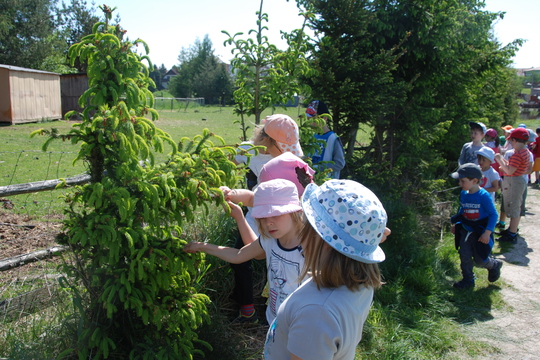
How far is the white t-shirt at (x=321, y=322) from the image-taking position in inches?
61.4

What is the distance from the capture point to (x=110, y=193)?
2.27 m

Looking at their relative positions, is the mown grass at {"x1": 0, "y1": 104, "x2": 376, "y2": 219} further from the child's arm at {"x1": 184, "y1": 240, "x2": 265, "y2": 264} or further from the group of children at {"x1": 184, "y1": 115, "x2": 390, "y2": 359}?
the group of children at {"x1": 184, "y1": 115, "x2": 390, "y2": 359}

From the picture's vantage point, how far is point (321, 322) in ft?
5.16

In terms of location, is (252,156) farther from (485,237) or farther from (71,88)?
(71,88)

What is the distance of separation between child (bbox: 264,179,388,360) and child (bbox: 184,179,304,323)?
2.35 ft

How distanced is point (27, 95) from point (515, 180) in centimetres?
2028

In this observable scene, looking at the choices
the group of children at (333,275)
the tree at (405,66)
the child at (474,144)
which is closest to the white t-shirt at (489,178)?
the child at (474,144)

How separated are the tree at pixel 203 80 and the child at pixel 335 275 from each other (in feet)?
186

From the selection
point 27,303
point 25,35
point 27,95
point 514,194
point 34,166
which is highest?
point 25,35

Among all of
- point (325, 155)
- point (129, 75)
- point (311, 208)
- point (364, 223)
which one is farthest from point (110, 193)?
point (325, 155)

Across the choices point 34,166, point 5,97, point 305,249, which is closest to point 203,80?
point 5,97

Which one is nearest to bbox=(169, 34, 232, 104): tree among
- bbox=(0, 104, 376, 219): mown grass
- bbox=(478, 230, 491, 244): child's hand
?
bbox=(0, 104, 376, 219): mown grass

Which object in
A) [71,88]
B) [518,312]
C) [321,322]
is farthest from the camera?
[71,88]

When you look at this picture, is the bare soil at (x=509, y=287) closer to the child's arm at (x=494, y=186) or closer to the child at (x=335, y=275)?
the child's arm at (x=494, y=186)
